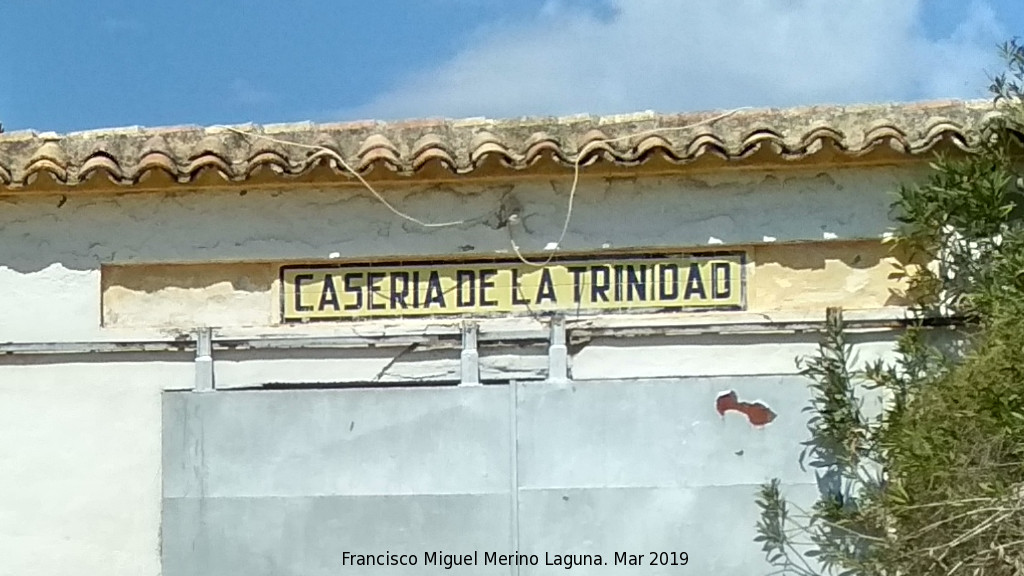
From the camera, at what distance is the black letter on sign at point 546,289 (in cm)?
625

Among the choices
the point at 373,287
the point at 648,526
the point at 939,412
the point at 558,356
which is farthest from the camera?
the point at 373,287

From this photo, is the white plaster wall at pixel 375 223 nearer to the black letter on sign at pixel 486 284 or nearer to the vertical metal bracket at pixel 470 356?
the black letter on sign at pixel 486 284

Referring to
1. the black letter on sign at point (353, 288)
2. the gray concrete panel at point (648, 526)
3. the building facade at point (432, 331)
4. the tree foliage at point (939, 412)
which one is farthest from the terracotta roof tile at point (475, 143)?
the gray concrete panel at point (648, 526)

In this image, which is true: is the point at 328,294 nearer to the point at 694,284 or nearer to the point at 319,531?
the point at 319,531

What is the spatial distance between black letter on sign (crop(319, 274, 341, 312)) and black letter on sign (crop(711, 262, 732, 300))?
1.82m

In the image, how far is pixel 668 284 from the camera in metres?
6.23

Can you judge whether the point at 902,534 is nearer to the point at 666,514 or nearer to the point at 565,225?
the point at 666,514

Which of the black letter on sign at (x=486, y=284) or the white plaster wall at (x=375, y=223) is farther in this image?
the black letter on sign at (x=486, y=284)

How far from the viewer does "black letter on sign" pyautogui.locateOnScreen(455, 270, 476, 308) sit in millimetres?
6309

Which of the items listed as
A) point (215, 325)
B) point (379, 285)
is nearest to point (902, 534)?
point (379, 285)

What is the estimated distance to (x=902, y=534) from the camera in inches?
215

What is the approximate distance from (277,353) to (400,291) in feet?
2.17

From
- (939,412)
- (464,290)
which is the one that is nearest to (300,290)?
(464,290)

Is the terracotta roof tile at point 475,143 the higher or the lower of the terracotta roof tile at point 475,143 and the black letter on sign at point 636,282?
the higher
